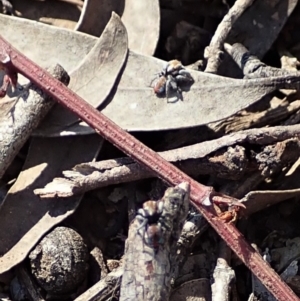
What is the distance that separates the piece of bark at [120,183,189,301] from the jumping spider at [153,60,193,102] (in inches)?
19.3

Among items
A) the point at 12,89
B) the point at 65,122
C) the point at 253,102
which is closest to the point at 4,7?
the point at 12,89

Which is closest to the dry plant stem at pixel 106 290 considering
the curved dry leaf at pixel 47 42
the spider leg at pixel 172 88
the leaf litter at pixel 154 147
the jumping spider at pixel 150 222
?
the leaf litter at pixel 154 147

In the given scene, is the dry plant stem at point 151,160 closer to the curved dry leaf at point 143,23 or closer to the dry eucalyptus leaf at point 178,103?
the dry eucalyptus leaf at point 178,103

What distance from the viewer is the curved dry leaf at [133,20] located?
2295 millimetres

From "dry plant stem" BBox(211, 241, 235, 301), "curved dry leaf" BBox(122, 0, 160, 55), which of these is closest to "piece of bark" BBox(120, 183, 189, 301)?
"dry plant stem" BBox(211, 241, 235, 301)

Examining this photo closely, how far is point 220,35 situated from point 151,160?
0.59 metres

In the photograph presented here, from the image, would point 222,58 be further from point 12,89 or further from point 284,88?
point 12,89

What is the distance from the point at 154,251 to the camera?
5.54ft

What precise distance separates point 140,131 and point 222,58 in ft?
1.34

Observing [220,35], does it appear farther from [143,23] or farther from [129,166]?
[129,166]

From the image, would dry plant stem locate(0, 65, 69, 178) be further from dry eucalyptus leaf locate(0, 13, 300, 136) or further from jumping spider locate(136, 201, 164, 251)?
jumping spider locate(136, 201, 164, 251)

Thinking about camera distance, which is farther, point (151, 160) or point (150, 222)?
point (151, 160)

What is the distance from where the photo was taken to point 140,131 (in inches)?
83.5

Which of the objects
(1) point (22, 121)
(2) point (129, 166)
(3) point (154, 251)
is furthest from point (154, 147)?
(3) point (154, 251)
